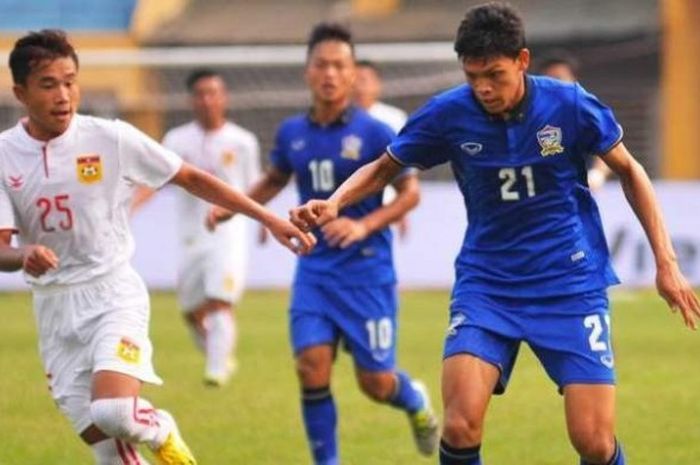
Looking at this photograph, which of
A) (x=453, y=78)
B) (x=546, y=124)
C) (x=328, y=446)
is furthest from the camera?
(x=453, y=78)

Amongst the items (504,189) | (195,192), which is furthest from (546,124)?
(195,192)

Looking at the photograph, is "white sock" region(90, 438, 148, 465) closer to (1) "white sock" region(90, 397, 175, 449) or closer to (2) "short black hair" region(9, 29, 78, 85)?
(1) "white sock" region(90, 397, 175, 449)

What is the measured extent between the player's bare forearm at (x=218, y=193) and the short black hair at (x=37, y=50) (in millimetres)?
695

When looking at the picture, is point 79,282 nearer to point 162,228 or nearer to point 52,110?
point 52,110

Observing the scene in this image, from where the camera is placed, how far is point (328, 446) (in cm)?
984

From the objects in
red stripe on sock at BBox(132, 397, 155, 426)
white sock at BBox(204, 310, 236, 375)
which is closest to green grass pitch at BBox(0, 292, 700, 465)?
white sock at BBox(204, 310, 236, 375)

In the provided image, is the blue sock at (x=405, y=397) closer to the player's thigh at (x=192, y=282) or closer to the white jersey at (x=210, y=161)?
the player's thigh at (x=192, y=282)

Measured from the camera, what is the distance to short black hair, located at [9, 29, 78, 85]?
26.7 feet

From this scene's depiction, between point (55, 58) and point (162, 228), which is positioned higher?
point (55, 58)

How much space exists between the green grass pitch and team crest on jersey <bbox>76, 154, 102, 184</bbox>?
2445 mm

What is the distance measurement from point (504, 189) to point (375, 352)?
2.66 m

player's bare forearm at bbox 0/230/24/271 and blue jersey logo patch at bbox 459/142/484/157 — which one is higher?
blue jersey logo patch at bbox 459/142/484/157

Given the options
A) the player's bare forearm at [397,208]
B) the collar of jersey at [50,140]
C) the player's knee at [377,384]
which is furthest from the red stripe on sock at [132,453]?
the player's knee at [377,384]

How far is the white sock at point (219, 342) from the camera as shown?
1407cm
